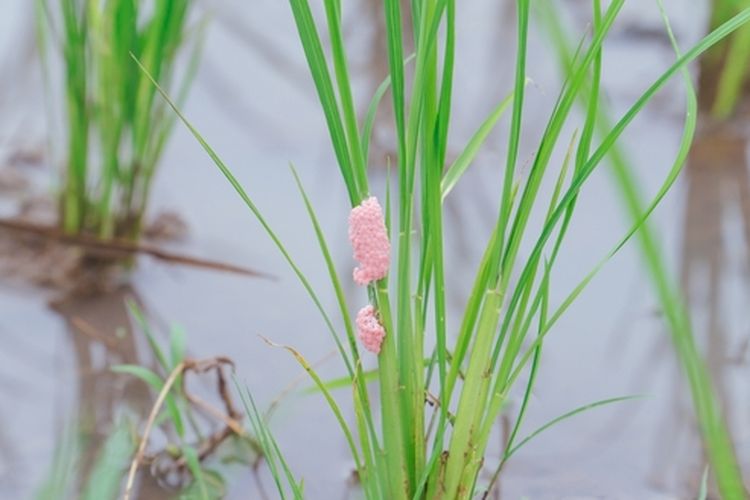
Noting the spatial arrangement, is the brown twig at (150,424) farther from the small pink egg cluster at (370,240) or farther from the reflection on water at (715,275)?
the reflection on water at (715,275)

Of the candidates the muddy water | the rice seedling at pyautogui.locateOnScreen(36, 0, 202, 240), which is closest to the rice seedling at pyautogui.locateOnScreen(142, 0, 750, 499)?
the muddy water

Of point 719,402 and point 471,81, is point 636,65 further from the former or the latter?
point 719,402

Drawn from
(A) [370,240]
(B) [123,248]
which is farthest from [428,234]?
(B) [123,248]

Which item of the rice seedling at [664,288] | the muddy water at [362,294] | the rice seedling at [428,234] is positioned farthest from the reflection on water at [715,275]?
the rice seedling at [664,288]

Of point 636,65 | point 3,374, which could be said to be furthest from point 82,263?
point 636,65

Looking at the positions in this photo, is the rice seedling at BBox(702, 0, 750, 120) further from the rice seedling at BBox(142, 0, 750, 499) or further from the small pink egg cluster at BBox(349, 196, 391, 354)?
the small pink egg cluster at BBox(349, 196, 391, 354)

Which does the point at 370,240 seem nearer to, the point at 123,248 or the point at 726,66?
the point at 123,248
